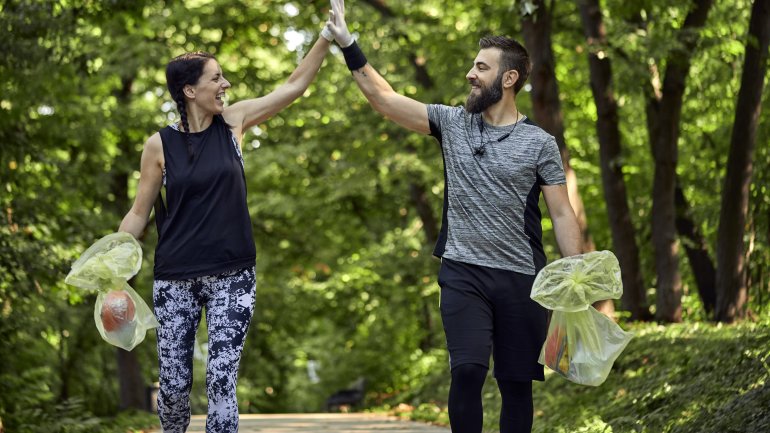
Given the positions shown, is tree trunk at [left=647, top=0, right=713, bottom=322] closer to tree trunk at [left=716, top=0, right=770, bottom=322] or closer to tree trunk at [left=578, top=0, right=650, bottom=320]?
tree trunk at [left=578, top=0, right=650, bottom=320]

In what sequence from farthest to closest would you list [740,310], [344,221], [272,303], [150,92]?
1. [272,303]
2. [344,221]
3. [150,92]
4. [740,310]

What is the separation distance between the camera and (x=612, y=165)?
15.7m

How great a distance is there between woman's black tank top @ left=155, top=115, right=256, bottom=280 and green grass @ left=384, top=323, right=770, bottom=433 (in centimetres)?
296

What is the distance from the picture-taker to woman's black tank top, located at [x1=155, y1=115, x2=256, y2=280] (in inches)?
223

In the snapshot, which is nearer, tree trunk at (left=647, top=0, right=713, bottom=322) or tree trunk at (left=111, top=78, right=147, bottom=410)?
tree trunk at (left=647, top=0, right=713, bottom=322)

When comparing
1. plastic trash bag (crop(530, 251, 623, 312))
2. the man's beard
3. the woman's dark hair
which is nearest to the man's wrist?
the man's beard

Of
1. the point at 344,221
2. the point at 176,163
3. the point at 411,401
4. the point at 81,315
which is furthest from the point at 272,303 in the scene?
the point at 176,163

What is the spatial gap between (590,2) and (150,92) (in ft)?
32.5

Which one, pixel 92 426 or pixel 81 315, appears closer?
pixel 92 426

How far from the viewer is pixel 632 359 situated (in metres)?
11.8

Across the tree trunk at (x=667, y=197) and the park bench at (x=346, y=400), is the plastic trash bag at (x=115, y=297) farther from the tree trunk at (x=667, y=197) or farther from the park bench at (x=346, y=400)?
the park bench at (x=346, y=400)

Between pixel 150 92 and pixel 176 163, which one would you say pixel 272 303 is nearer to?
pixel 150 92

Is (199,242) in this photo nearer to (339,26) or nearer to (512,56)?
(339,26)

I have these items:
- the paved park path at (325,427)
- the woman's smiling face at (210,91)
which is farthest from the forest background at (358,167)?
the woman's smiling face at (210,91)
